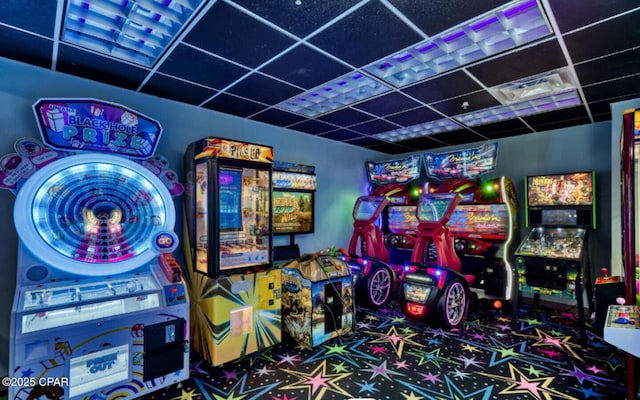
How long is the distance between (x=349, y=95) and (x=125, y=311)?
9.26ft

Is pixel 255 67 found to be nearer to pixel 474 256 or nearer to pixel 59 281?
pixel 59 281

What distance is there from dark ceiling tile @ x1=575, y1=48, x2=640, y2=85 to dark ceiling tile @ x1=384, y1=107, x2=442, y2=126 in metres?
1.44

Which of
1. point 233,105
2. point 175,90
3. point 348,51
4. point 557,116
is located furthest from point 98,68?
point 557,116

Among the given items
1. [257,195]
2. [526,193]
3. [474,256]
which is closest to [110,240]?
[257,195]

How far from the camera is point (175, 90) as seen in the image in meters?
3.21

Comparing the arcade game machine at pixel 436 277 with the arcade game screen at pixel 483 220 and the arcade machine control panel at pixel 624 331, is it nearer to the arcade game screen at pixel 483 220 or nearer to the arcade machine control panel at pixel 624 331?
the arcade game screen at pixel 483 220

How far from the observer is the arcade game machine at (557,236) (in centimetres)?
354

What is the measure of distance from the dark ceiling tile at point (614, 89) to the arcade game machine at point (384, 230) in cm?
220

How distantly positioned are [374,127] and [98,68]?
328 centimetres

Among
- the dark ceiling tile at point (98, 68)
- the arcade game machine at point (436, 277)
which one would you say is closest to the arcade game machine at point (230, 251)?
the dark ceiling tile at point (98, 68)

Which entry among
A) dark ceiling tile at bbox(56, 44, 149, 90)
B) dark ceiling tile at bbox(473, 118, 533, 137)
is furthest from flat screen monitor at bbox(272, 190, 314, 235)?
dark ceiling tile at bbox(473, 118, 533, 137)

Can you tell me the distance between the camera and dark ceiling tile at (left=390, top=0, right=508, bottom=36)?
186 centimetres

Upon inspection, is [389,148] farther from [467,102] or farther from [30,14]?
[30,14]

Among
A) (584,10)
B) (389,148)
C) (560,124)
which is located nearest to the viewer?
(584,10)
